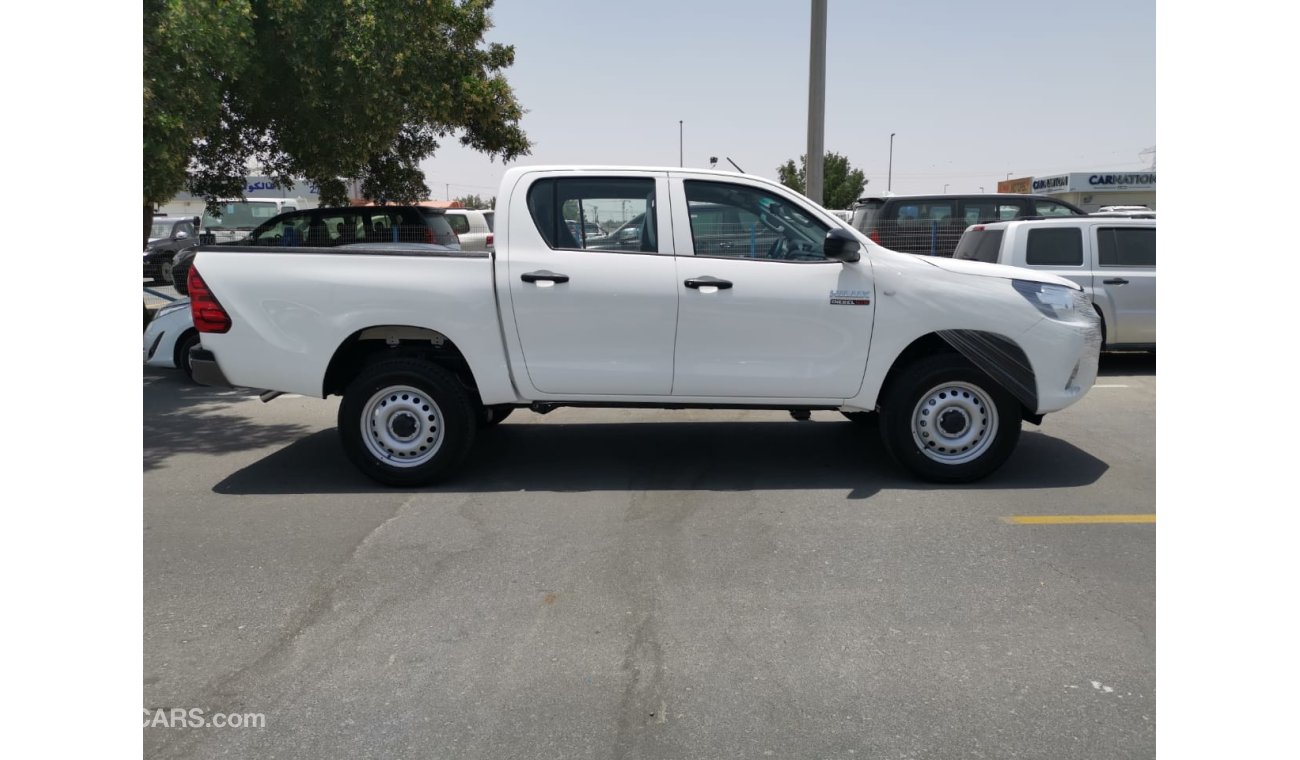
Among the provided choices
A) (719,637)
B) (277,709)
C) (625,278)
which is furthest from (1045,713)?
(625,278)

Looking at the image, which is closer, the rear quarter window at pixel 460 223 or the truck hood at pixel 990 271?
the truck hood at pixel 990 271

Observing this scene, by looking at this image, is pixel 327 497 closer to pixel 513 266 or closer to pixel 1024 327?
pixel 513 266

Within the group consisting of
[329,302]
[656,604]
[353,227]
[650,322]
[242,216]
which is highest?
[242,216]

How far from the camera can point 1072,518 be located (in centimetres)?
574

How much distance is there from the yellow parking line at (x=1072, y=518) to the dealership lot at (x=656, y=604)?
24mm

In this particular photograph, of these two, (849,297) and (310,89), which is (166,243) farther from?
(849,297)

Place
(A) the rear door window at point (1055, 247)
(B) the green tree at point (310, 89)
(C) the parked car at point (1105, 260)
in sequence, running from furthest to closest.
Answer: (A) the rear door window at point (1055, 247) → (C) the parked car at point (1105, 260) → (B) the green tree at point (310, 89)

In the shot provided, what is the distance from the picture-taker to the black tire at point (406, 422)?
6293 millimetres

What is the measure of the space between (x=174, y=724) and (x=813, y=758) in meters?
2.22

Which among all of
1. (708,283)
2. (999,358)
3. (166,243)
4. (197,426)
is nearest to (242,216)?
(166,243)

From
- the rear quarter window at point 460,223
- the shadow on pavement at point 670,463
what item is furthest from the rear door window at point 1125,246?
the rear quarter window at point 460,223

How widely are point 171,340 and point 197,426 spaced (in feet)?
7.70

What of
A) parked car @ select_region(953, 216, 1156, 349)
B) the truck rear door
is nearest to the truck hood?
the truck rear door

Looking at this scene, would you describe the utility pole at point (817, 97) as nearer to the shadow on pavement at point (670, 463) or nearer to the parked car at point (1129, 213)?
Answer: the parked car at point (1129, 213)
